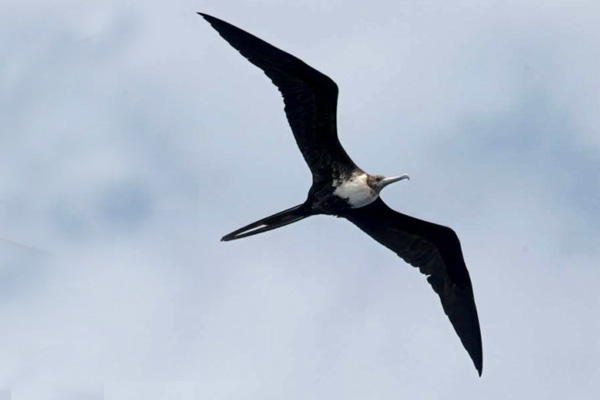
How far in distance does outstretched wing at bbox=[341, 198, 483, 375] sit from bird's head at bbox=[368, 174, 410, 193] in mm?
676

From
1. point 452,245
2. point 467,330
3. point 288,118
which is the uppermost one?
point 288,118

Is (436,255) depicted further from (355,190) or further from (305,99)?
(305,99)

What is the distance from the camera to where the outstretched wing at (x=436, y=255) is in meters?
18.3

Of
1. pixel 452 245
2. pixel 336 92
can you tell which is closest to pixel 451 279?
pixel 452 245

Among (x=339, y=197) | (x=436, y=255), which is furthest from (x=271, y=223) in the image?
(x=436, y=255)

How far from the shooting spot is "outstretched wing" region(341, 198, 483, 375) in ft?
60.0

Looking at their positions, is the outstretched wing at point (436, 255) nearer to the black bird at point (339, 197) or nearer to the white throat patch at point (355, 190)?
the black bird at point (339, 197)

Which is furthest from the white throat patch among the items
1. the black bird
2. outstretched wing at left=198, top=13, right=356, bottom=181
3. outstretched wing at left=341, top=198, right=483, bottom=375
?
outstretched wing at left=341, top=198, right=483, bottom=375

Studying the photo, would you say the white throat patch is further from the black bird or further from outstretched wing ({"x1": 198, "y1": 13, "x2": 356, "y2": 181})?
outstretched wing ({"x1": 198, "y1": 13, "x2": 356, "y2": 181})

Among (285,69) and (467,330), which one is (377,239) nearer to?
(467,330)

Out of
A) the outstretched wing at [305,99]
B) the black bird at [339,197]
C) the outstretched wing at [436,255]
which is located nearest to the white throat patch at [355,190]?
the black bird at [339,197]

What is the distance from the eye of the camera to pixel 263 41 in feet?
53.0

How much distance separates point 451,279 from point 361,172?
Answer: 93.6 inches

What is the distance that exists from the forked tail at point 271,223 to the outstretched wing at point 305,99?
1.68 ft
